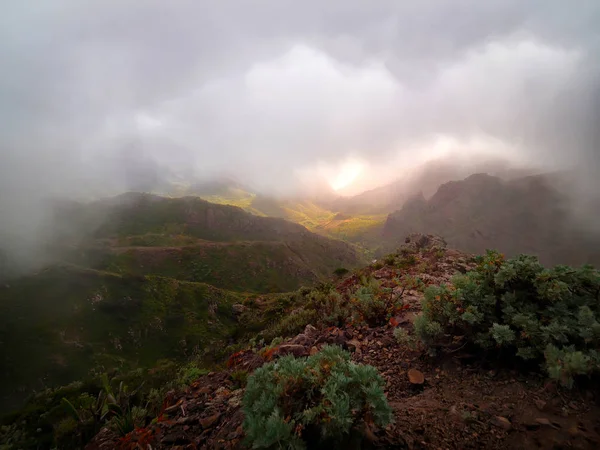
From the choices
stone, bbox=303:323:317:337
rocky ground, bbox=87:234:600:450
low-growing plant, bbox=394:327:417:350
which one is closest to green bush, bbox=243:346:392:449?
rocky ground, bbox=87:234:600:450

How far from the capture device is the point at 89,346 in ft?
237

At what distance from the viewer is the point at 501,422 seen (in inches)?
131

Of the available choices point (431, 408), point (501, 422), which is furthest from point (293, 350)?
point (501, 422)

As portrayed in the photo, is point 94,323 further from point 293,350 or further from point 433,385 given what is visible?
point 433,385

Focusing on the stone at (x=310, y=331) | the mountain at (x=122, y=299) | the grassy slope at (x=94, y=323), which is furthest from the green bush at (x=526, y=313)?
the grassy slope at (x=94, y=323)

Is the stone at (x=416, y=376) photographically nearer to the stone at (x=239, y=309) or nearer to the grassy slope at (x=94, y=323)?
the grassy slope at (x=94, y=323)

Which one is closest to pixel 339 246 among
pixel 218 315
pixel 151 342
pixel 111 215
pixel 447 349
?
pixel 218 315

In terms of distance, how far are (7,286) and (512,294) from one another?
12802 centimetres

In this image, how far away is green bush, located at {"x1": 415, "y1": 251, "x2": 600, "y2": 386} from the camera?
3.52m

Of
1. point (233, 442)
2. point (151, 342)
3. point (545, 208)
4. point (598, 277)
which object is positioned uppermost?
point (598, 277)

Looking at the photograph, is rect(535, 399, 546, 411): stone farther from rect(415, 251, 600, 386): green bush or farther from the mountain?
Answer: the mountain

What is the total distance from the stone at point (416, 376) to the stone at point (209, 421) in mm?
3077

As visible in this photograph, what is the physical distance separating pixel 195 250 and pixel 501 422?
5521 inches

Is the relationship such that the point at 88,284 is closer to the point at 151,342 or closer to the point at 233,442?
the point at 151,342
